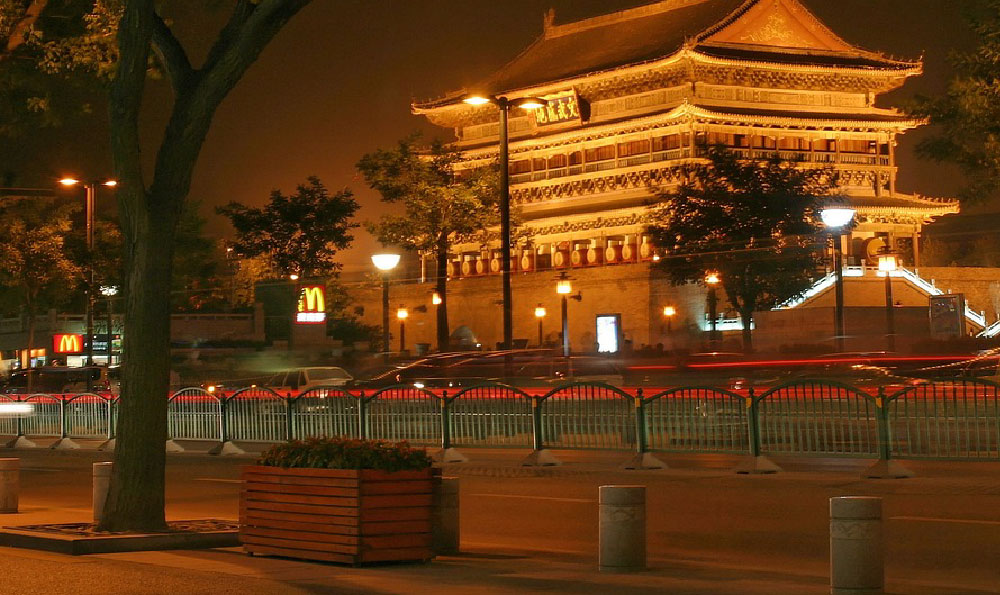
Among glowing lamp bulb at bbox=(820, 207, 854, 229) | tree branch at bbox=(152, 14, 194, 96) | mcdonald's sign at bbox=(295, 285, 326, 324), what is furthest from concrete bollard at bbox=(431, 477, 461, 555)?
glowing lamp bulb at bbox=(820, 207, 854, 229)

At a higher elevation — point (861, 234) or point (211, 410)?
point (861, 234)

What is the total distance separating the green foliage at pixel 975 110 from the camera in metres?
26.1

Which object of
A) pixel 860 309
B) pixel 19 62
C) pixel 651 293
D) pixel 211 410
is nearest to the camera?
pixel 19 62

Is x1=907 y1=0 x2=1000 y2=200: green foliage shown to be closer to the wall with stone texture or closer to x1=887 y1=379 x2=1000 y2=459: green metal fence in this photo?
x1=887 y1=379 x2=1000 y2=459: green metal fence

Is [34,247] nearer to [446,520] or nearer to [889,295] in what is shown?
[889,295]

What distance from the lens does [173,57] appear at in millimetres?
14234

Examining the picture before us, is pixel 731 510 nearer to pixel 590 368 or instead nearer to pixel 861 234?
pixel 590 368

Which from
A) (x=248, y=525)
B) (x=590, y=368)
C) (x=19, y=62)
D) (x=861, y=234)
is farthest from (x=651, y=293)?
(x=248, y=525)

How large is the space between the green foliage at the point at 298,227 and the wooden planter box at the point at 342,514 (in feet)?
156

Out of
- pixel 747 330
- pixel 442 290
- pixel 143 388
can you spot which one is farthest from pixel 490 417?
pixel 442 290

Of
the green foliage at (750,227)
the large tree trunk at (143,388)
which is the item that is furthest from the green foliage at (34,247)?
the large tree trunk at (143,388)

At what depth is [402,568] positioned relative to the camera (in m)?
12.0

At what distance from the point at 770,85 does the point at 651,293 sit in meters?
14.2

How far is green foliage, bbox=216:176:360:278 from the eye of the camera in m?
59.6
